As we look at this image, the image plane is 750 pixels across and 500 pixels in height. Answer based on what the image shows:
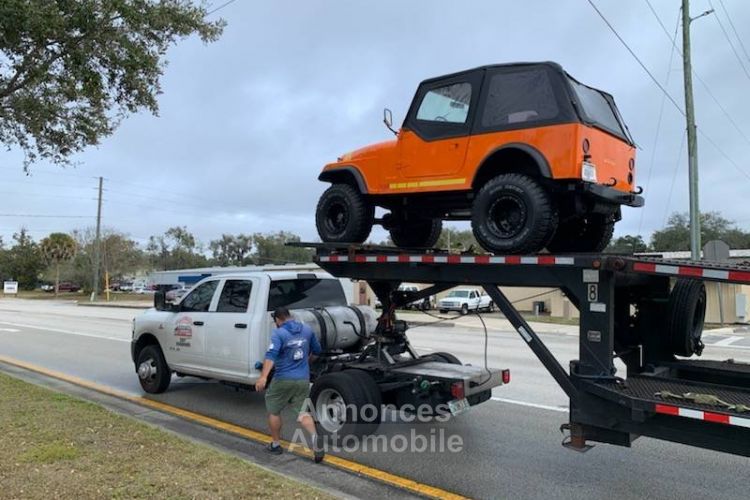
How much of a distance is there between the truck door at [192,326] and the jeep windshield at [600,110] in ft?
16.0

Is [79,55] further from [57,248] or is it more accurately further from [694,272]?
[57,248]

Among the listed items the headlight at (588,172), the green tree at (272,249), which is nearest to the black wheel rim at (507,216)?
the headlight at (588,172)

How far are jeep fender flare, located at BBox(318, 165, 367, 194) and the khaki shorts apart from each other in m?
2.21

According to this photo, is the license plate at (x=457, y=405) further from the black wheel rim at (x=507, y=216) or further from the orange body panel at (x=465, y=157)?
the orange body panel at (x=465, y=157)

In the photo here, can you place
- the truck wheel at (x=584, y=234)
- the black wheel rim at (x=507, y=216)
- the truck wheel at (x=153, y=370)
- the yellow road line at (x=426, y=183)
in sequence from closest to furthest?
the black wheel rim at (x=507, y=216) → the yellow road line at (x=426, y=183) → the truck wheel at (x=584, y=234) → the truck wheel at (x=153, y=370)

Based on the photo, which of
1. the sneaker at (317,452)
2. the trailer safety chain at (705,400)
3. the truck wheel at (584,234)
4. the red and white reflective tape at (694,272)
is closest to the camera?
the trailer safety chain at (705,400)

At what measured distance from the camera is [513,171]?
579cm

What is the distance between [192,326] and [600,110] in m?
5.47

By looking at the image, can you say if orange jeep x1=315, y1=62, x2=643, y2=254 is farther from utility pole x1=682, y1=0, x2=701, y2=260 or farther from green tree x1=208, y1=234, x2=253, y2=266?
green tree x1=208, y1=234, x2=253, y2=266

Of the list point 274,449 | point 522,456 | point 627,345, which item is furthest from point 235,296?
point 627,345

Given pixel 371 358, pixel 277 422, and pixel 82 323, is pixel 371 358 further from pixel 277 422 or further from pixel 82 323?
pixel 82 323

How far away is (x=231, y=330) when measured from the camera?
7.29 meters

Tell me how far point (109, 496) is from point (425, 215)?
433 centimetres

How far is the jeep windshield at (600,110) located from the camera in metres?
5.64
